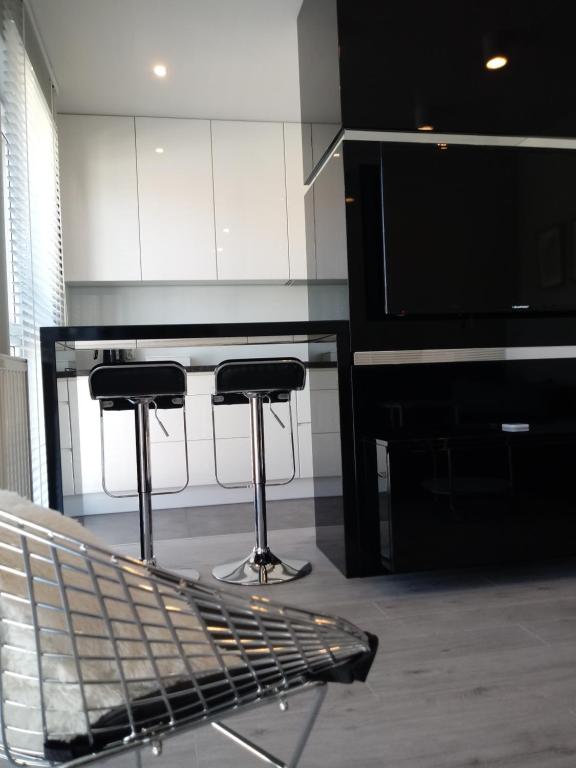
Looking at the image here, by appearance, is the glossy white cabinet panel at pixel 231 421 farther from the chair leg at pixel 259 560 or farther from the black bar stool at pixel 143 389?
the black bar stool at pixel 143 389

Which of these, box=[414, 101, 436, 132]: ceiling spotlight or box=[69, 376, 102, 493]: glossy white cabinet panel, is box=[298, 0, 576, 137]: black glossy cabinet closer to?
box=[414, 101, 436, 132]: ceiling spotlight

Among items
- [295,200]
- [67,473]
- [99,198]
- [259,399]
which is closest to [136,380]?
[259,399]

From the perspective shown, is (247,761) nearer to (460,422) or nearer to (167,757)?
(167,757)

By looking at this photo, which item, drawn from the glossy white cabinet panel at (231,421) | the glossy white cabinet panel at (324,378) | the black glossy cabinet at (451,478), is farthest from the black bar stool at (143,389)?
the glossy white cabinet panel at (231,421)

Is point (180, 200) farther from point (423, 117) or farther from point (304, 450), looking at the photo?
point (423, 117)

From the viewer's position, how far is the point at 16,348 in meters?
2.82

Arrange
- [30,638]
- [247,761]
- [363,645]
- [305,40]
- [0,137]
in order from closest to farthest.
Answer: [30,638] → [363,645] → [247,761] → [0,137] → [305,40]

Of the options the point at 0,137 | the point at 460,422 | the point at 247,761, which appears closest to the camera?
the point at 247,761

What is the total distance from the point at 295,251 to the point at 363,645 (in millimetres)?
4268

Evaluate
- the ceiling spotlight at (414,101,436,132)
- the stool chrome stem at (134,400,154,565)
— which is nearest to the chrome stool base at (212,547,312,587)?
the stool chrome stem at (134,400,154,565)

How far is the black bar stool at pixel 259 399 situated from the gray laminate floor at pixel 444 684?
0.14 metres

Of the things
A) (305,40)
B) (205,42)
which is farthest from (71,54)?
(305,40)

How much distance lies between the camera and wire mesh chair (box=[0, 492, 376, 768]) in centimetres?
73

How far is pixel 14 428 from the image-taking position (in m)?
2.35
